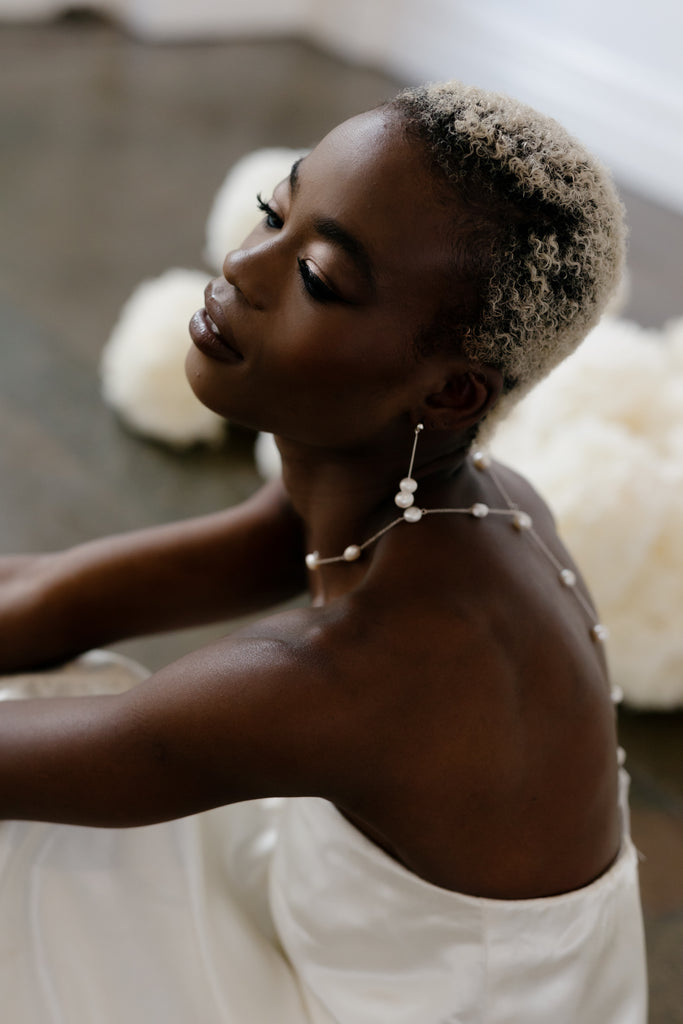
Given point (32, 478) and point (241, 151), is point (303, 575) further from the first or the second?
point (241, 151)

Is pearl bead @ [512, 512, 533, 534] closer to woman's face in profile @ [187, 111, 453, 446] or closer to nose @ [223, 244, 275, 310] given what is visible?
woman's face in profile @ [187, 111, 453, 446]

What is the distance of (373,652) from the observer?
0.88m

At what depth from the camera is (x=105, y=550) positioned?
4.10ft

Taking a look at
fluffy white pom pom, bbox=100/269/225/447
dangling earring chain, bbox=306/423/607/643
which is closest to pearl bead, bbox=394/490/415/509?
dangling earring chain, bbox=306/423/607/643

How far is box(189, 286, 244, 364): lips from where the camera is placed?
3.00 ft

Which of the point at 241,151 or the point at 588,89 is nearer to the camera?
the point at 241,151

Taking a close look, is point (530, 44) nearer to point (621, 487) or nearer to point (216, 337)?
point (621, 487)

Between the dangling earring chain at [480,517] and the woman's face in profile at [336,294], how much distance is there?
0.07 meters

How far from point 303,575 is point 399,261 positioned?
53 cm

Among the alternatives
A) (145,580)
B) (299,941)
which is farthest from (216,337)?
(299,941)

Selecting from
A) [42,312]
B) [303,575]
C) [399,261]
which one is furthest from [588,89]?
[399,261]

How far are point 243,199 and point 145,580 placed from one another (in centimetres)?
151

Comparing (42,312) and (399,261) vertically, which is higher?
(399,261)

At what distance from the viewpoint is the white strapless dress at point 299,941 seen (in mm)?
969
